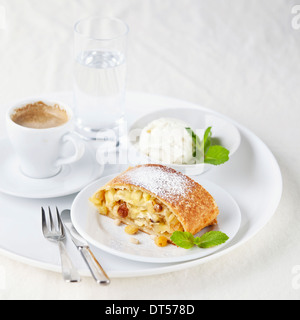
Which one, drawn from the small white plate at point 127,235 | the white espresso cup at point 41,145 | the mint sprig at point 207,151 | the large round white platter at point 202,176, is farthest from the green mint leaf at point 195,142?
the white espresso cup at point 41,145

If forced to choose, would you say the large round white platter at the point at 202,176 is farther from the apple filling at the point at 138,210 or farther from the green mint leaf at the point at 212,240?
the apple filling at the point at 138,210

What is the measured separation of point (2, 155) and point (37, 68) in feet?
4.56

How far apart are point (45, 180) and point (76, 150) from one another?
0.66 ft

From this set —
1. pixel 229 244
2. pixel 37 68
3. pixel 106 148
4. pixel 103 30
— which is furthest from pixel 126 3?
pixel 229 244

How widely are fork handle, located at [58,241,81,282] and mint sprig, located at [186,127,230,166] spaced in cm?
90

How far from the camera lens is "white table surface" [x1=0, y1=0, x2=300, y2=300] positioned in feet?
7.98

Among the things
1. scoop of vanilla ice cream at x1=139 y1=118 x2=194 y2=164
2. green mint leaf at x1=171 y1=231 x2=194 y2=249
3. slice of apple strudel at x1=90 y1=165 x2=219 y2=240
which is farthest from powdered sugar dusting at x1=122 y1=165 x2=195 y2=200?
scoop of vanilla ice cream at x1=139 y1=118 x2=194 y2=164

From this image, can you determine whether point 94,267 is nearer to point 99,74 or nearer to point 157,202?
point 157,202

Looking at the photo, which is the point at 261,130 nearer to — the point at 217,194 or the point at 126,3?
the point at 217,194

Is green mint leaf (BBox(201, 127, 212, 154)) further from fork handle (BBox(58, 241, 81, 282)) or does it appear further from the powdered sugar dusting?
fork handle (BBox(58, 241, 81, 282))

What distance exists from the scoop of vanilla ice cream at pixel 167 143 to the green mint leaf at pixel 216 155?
0.10 metres

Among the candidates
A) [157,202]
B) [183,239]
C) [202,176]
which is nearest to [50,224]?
[157,202]

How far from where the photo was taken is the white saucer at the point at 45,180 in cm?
255

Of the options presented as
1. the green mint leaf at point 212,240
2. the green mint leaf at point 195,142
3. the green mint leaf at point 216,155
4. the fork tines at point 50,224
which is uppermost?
the green mint leaf at point 195,142
